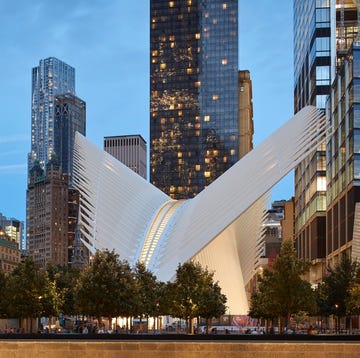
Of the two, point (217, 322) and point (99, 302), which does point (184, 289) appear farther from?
point (217, 322)

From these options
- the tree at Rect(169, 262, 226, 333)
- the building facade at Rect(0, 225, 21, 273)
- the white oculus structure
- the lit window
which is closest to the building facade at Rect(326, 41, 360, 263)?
Result: the lit window

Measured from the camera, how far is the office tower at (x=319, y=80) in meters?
116

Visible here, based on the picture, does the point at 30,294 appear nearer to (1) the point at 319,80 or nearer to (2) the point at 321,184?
(2) the point at 321,184

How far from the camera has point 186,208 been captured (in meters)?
76.2

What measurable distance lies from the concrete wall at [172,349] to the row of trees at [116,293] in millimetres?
33058

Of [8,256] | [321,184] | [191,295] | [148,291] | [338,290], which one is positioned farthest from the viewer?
[8,256]

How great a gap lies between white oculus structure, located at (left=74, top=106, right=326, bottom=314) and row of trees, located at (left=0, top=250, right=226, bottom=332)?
4468mm

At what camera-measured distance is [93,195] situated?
69.0m

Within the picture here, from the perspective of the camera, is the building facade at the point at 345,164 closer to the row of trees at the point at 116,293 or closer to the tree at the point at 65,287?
the row of trees at the point at 116,293

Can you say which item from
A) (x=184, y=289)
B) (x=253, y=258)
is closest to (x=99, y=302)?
(x=184, y=289)

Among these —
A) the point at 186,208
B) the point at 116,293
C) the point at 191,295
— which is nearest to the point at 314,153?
the point at 186,208

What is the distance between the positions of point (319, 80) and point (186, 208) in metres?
58.4

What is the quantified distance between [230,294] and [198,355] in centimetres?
6331

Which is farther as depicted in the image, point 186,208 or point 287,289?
point 186,208
